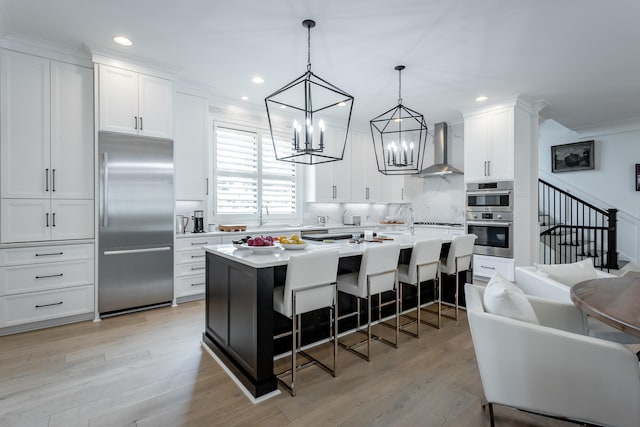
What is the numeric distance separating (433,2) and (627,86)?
11.8 feet

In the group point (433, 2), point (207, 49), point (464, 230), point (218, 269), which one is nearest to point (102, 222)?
point (218, 269)

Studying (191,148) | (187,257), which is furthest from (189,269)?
(191,148)

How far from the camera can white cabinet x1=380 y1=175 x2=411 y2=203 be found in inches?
273

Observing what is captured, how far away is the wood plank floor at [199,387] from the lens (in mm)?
1829

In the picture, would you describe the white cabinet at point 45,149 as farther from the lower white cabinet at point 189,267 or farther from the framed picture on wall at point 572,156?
the framed picture on wall at point 572,156

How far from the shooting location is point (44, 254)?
320 centimetres

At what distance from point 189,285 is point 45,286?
1.41m

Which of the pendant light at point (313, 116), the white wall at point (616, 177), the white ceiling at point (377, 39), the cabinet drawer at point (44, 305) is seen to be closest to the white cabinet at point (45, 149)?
the white ceiling at point (377, 39)

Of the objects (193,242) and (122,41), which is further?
(193,242)

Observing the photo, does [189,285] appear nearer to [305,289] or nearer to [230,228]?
[230,228]

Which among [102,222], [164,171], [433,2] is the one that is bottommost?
[102,222]

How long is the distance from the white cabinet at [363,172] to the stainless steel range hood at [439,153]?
102 cm

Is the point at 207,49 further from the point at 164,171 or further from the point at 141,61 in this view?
the point at 164,171

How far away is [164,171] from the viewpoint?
3799 millimetres
